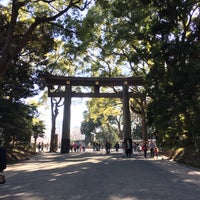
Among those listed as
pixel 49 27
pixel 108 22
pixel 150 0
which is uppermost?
pixel 108 22

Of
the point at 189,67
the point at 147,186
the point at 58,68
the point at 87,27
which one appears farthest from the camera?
the point at 58,68

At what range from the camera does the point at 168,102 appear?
20.2 meters

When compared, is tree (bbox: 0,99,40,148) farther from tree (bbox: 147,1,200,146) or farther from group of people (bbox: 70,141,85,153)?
group of people (bbox: 70,141,85,153)

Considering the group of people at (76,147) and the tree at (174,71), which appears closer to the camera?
the tree at (174,71)

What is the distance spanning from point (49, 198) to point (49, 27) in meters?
15.6

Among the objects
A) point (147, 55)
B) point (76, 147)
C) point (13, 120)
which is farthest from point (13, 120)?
point (76, 147)

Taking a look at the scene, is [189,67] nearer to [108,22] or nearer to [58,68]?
[108,22]

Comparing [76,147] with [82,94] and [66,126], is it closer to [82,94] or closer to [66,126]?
[66,126]

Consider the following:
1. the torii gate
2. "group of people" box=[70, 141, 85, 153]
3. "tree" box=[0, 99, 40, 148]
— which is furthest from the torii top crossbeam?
"tree" box=[0, 99, 40, 148]

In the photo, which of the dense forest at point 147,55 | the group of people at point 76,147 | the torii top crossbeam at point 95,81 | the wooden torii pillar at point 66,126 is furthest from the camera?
the group of people at point 76,147

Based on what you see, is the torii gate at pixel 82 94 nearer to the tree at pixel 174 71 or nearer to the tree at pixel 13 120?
the tree at pixel 13 120

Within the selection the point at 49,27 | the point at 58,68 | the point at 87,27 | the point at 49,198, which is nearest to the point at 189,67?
the point at 87,27

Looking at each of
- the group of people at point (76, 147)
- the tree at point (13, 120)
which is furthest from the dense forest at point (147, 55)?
the group of people at point (76, 147)

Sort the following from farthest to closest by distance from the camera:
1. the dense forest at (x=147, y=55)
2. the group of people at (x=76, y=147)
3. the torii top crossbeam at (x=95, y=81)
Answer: the group of people at (x=76, y=147)
the torii top crossbeam at (x=95, y=81)
the dense forest at (x=147, y=55)
